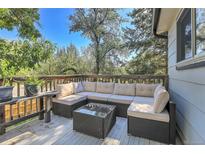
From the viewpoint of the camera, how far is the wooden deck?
7.94 ft

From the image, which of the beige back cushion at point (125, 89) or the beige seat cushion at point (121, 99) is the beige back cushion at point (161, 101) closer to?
the beige seat cushion at point (121, 99)

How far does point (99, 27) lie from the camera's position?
8.86 metres

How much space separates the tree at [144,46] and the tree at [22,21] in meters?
6.67

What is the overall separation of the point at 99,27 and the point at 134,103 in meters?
6.83

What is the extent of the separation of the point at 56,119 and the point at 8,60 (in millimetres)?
1766

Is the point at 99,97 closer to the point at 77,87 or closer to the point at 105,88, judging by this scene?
the point at 105,88

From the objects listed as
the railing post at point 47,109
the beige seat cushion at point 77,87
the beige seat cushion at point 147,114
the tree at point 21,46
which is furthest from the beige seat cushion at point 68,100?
the beige seat cushion at point 147,114

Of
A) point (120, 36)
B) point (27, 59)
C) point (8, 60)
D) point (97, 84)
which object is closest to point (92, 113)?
point (27, 59)

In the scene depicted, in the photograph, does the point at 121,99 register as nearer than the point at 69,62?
Yes

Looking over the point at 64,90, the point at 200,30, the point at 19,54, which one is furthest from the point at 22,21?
the point at 200,30

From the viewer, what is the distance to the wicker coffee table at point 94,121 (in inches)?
98.6

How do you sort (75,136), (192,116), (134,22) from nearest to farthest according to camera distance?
(192,116) < (75,136) < (134,22)

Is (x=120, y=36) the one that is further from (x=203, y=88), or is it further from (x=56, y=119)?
(x=203, y=88)

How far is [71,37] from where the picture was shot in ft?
31.4
